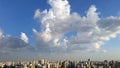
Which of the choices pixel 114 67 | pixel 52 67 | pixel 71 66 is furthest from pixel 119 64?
pixel 52 67

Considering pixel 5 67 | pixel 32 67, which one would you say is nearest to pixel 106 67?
pixel 32 67

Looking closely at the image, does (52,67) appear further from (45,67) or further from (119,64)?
(119,64)

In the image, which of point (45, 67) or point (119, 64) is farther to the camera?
point (119, 64)

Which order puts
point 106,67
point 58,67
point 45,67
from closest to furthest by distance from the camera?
point 45,67 → point 106,67 → point 58,67

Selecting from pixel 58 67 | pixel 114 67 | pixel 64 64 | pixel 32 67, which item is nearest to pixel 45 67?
pixel 32 67

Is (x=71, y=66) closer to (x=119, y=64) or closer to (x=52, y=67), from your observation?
(x=52, y=67)

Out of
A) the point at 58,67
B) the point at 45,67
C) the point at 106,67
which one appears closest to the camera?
the point at 45,67

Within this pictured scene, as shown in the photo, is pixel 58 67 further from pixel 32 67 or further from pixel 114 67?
pixel 114 67

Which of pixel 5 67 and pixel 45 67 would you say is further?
pixel 5 67
